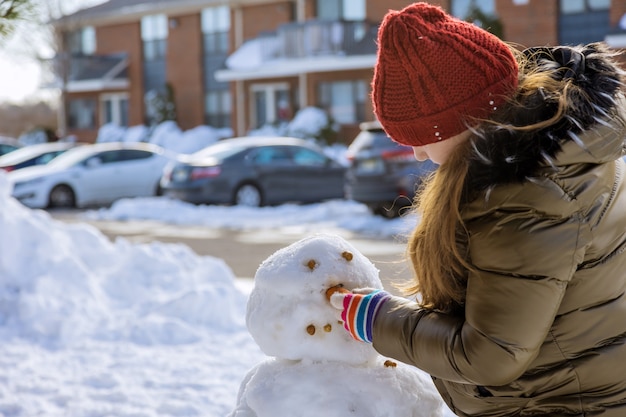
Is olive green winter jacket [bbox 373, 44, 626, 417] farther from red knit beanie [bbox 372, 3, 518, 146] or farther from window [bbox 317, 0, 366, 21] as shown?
window [bbox 317, 0, 366, 21]

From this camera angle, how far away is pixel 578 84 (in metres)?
2.07

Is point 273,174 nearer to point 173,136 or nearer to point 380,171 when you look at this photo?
point 380,171

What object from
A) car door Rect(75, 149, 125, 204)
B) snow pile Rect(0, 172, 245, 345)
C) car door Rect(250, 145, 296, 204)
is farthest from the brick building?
snow pile Rect(0, 172, 245, 345)

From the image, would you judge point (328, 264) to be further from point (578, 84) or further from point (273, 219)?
point (273, 219)

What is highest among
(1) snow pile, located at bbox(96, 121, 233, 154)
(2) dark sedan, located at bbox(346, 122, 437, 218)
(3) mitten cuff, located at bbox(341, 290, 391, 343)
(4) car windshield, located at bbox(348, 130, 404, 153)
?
Answer: (3) mitten cuff, located at bbox(341, 290, 391, 343)

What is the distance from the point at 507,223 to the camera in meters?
1.86

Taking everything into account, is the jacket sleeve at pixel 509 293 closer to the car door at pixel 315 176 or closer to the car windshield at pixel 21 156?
the car door at pixel 315 176

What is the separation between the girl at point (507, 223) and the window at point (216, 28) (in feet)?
113

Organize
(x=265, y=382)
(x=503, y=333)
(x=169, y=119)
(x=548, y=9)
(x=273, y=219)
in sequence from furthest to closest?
(x=169, y=119), (x=548, y=9), (x=273, y=219), (x=265, y=382), (x=503, y=333)

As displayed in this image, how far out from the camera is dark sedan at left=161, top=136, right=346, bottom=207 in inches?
640

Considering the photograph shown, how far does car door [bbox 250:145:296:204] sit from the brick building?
10.5 m

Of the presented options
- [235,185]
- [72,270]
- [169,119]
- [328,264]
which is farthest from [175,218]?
[169,119]

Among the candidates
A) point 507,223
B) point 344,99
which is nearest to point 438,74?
point 507,223

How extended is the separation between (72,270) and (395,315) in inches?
190
